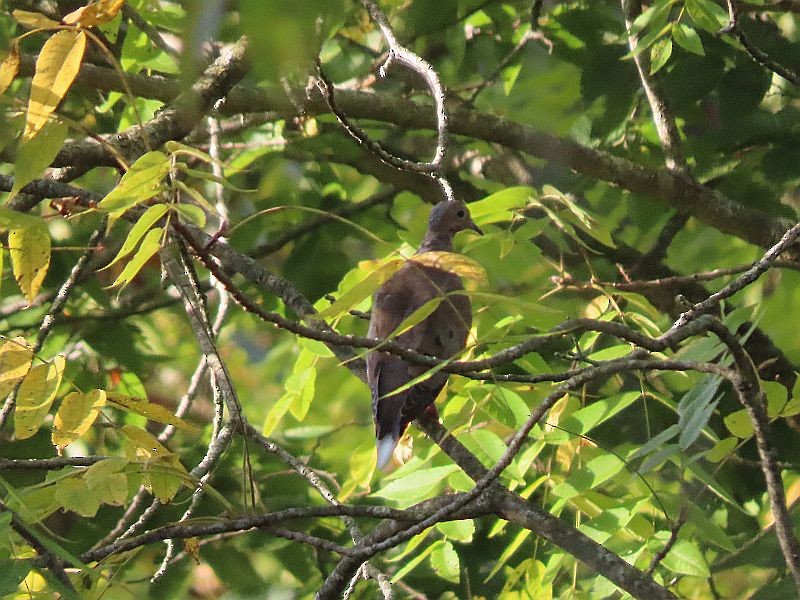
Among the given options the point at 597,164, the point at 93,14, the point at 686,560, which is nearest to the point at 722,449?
the point at 686,560

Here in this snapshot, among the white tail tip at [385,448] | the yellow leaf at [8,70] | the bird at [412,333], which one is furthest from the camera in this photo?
the bird at [412,333]

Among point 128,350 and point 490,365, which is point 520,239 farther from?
point 128,350

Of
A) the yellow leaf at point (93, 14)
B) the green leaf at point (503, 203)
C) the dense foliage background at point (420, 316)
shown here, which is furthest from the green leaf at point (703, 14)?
the yellow leaf at point (93, 14)

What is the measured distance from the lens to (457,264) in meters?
1.91

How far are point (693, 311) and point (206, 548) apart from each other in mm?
2529

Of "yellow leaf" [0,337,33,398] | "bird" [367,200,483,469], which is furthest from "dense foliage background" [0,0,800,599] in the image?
"bird" [367,200,483,469]

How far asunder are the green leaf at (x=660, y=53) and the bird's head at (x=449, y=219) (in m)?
0.87

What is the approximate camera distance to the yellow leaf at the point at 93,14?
1884 millimetres

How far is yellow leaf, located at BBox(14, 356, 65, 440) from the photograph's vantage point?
219cm

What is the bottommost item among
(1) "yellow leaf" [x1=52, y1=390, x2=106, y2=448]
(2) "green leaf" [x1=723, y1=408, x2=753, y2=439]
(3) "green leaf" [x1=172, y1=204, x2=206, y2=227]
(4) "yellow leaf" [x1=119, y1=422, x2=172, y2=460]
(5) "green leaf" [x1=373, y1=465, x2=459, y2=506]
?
(5) "green leaf" [x1=373, y1=465, x2=459, y2=506]

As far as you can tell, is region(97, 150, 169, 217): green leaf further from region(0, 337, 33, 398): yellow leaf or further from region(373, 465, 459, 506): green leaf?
region(373, 465, 459, 506): green leaf

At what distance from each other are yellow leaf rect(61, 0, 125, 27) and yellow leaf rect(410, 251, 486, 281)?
0.72 m

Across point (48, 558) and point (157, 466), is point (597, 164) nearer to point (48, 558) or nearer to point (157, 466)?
point (157, 466)

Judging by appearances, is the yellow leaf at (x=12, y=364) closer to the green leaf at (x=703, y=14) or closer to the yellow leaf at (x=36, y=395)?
the yellow leaf at (x=36, y=395)
